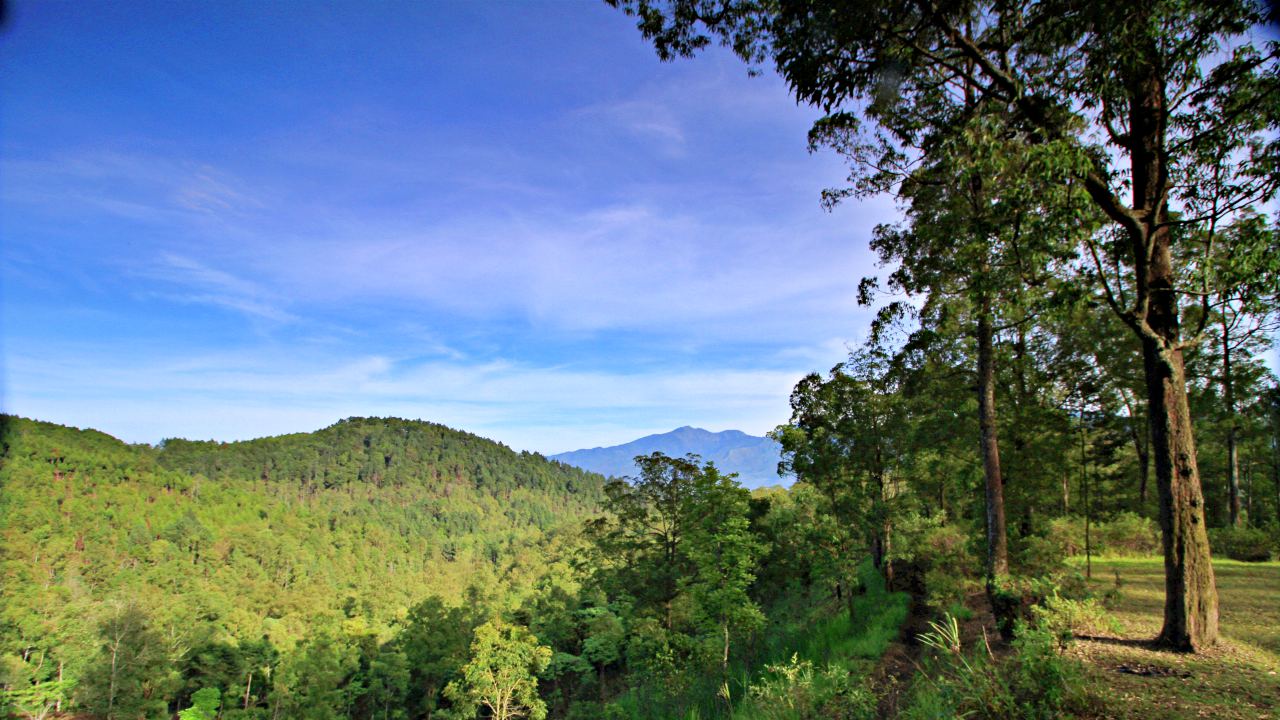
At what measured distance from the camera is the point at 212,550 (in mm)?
106875

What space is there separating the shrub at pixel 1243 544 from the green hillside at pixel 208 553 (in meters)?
64.6

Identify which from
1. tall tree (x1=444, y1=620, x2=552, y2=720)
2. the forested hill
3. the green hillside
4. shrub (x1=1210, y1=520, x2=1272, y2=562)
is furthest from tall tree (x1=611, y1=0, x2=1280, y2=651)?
the forested hill

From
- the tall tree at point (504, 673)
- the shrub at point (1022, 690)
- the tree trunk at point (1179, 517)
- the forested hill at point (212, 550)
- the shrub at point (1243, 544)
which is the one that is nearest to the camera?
the shrub at point (1022, 690)

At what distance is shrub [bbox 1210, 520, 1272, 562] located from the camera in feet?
56.8

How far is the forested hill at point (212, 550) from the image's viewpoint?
66.2m

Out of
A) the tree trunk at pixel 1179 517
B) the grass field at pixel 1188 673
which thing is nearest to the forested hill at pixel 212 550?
the grass field at pixel 1188 673

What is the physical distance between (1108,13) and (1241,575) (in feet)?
52.1

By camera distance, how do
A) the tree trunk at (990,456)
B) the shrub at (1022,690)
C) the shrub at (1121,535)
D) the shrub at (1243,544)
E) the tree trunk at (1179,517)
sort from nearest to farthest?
the shrub at (1022,690)
the tree trunk at (1179,517)
the tree trunk at (990,456)
the shrub at (1121,535)
the shrub at (1243,544)

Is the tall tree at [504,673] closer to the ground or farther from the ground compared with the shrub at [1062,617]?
closer to the ground

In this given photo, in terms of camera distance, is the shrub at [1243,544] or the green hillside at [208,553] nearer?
the shrub at [1243,544]

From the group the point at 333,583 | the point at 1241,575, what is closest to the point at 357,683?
the point at 1241,575

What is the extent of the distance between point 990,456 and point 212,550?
139517 mm

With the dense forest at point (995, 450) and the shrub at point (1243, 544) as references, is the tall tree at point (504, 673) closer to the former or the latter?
the dense forest at point (995, 450)

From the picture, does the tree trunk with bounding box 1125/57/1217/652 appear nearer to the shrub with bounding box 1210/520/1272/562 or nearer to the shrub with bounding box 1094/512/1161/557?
the shrub with bounding box 1094/512/1161/557
